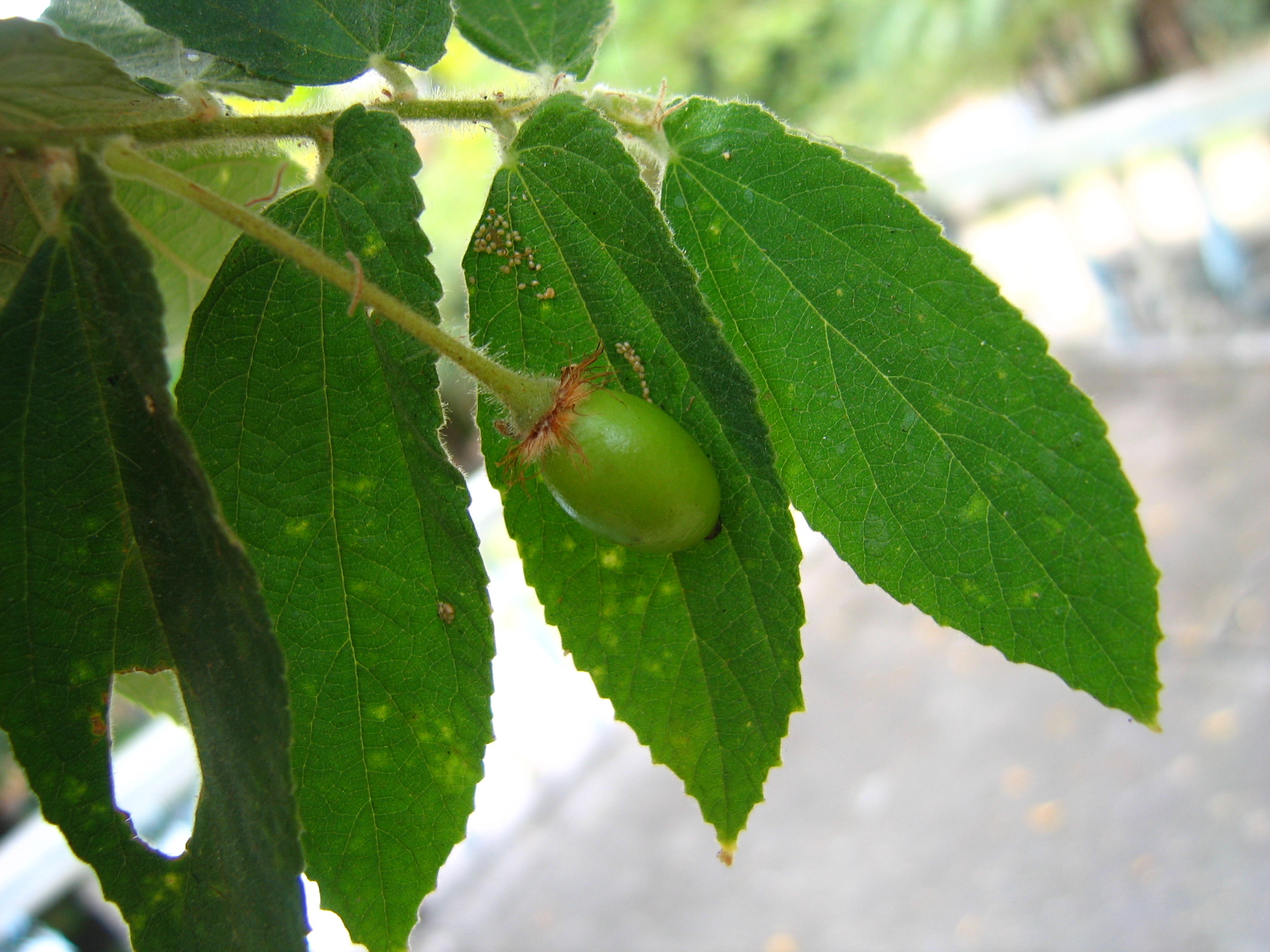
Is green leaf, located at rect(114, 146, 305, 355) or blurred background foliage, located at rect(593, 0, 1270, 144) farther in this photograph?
blurred background foliage, located at rect(593, 0, 1270, 144)

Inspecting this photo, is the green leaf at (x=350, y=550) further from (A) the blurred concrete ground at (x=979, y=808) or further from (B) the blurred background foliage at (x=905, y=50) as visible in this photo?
(B) the blurred background foliage at (x=905, y=50)

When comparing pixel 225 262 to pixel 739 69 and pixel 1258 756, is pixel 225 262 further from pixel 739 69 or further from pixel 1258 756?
pixel 739 69

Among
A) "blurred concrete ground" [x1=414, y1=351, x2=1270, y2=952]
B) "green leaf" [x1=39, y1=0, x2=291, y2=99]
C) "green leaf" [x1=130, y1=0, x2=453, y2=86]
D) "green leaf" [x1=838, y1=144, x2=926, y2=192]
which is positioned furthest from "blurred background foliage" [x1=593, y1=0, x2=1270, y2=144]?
"green leaf" [x1=130, y1=0, x2=453, y2=86]

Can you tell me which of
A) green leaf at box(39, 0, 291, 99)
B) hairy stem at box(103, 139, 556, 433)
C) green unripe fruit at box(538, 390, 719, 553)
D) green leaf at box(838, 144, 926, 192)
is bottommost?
hairy stem at box(103, 139, 556, 433)

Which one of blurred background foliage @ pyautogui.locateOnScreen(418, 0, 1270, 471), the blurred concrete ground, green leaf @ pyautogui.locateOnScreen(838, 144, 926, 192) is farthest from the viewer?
blurred background foliage @ pyautogui.locateOnScreen(418, 0, 1270, 471)

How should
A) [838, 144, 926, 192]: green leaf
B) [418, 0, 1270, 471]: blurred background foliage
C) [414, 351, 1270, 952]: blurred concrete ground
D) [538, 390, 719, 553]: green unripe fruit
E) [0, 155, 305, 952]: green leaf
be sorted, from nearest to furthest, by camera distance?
[0, 155, 305, 952]: green leaf < [538, 390, 719, 553]: green unripe fruit < [838, 144, 926, 192]: green leaf < [414, 351, 1270, 952]: blurred concrete ground < [418, 0, 1270, 471]: blurred background foliage

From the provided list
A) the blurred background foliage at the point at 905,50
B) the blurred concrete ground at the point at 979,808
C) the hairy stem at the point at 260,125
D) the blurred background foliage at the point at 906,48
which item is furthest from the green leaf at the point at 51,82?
the blurred background foliage at the point at 906,48

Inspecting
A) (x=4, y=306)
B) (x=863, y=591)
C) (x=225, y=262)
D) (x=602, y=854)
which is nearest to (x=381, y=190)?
(x=225, y=262)

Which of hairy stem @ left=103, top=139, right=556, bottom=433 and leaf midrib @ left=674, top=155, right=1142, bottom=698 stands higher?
leaf midrib @ left=674, top=155, right=1142, bottom=698

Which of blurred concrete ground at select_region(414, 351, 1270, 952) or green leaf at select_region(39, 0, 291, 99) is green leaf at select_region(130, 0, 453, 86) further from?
blurred concrete ground at select_region(414, 351, 1270, 952)
